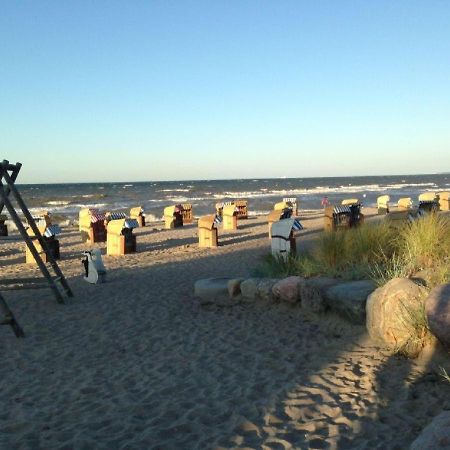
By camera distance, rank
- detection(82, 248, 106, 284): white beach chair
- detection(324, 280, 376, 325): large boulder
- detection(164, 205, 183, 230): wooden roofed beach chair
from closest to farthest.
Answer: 1. detection(324, 280, 376, 325): large boulder
2. detection(82, 248, 106, 284): white beach chair
3. detection(164, 205, 183, 230): wooden roofed beach chair

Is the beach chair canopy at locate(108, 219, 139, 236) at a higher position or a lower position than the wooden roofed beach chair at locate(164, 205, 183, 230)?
higher

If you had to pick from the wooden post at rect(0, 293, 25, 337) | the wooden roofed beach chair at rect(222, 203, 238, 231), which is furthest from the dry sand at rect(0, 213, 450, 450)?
the wooden roofed beach chair at rect(222, 203, 238, 231)

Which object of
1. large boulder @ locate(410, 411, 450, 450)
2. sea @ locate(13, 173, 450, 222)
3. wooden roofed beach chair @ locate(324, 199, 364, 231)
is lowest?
sea @ locate(13, 173, 450, 222)

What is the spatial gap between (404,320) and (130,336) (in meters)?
3.15

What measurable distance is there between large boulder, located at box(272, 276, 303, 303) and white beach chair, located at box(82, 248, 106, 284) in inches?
156

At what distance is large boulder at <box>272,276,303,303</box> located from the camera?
22.4 feet

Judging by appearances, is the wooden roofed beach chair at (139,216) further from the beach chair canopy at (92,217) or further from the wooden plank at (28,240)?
the wooden plank at (28,240)

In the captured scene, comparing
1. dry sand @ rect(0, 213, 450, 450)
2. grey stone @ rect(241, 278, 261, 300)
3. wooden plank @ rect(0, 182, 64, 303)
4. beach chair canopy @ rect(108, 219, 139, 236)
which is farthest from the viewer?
beach chair canopy @ rect(108, 219, 139, 236)

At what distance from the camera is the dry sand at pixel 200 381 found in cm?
363

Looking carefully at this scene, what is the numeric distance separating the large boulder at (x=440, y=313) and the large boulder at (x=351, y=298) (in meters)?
1.34

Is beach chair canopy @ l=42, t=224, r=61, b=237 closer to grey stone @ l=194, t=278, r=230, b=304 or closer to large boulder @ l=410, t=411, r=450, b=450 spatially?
grey stone @ l=194, t=278, r=230, b=304

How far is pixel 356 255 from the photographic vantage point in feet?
25.8

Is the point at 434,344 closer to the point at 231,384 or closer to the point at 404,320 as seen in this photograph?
the point at 404,320

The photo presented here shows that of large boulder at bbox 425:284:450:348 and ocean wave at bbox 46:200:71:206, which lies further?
ocean wave at bbox 46:200:71:206
